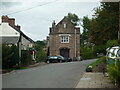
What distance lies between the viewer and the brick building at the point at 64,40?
64.7 metres

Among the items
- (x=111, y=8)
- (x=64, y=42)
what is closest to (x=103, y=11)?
(x=111, y=8)

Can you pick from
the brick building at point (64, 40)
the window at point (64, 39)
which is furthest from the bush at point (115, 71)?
the window at point (64, 39)

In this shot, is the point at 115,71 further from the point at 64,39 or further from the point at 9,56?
the point at 64,39

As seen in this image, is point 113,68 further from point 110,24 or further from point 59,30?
Answer: point 59,30

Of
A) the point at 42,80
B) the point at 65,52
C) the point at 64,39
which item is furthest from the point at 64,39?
the point at 42,80

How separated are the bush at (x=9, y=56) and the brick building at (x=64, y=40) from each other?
111 feet

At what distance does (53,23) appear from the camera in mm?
66875

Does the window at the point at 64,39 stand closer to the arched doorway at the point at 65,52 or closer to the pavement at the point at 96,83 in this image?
the arched doorway at the point at 65,52

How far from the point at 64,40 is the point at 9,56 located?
38.0m

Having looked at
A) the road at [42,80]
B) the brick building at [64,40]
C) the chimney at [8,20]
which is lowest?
the road at [42,80]

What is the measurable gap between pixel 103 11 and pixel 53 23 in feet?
118

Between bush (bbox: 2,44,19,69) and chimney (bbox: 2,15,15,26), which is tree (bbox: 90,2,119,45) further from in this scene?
chimney (bbox: 2,15,15,26)

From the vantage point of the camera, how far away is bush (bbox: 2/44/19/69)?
27.6 m

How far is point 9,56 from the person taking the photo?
2797cm
